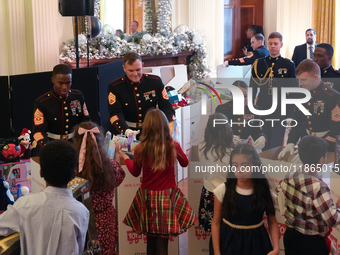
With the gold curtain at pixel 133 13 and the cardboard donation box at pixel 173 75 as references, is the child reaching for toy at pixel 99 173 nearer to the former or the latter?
the cardboard donation box at pixel 173 75

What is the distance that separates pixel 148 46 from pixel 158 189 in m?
4.38

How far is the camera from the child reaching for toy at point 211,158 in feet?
8.88

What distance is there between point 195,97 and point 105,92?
3.73ft

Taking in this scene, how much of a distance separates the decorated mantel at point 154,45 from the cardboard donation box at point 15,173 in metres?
2.46

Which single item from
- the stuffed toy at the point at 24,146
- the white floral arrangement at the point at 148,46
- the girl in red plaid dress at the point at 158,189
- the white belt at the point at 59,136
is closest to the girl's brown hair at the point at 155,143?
the girl in red plaid dress at the point at 158,189

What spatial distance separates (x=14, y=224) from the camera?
1637mm

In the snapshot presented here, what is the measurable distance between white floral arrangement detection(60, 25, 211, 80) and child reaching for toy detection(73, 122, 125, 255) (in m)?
3.55

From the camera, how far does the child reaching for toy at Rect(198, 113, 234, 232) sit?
271cm

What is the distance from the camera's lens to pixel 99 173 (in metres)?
2.38

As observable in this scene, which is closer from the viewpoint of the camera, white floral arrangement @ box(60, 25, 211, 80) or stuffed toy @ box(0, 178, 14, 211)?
stuffed toy @ box(0, 178, 14, 211)

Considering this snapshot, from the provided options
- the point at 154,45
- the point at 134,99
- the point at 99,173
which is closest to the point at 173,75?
the point at 154,45

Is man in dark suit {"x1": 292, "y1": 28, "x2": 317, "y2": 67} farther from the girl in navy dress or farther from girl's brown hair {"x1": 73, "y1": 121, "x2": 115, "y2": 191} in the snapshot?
girl's brown hair {"x1": 73, "y1": 121, "x2": 115, "y2": 191}

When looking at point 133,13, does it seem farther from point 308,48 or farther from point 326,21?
point 326,21

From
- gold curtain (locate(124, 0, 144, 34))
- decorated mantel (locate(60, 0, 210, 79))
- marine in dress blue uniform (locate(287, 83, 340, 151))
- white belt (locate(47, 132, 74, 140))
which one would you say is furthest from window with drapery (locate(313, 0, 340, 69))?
white belt (locate(47, 132, 74, 140))
